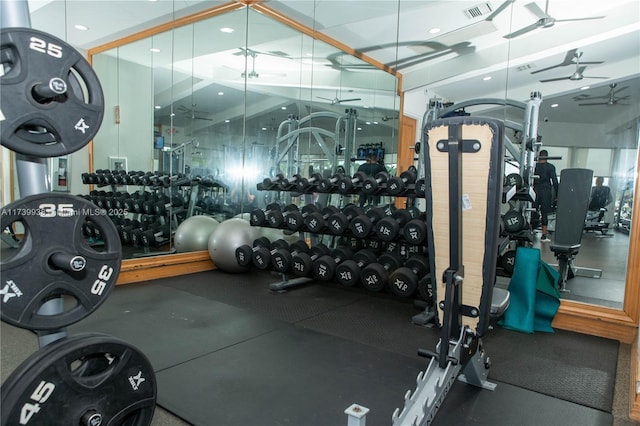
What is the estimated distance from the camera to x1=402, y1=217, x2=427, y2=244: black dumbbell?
2.80 metres

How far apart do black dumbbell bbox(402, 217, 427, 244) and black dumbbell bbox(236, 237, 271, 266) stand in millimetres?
1330

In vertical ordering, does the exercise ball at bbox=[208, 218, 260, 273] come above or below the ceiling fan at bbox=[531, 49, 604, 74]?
below

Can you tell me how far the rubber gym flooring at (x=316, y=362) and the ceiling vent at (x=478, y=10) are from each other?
8.63 ft

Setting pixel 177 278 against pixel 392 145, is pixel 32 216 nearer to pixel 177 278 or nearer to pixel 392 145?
pixel 177 278

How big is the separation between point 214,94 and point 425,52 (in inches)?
95.2

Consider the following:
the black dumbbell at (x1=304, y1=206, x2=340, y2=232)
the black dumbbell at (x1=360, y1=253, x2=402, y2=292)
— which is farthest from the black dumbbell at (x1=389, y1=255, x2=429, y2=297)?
the black dumbbell at (x1=304, y1=206, x2=340, y2=232)

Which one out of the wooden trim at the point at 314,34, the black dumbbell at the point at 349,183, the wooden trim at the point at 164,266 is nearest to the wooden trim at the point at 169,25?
the wooden trim at the point at 314,34

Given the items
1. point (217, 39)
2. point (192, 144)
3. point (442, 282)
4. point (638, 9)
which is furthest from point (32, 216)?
point (217, 39)

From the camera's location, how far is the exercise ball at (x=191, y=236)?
161 inches

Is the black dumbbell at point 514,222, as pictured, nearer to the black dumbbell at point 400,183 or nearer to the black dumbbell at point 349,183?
the black dumbbell at point 400,183

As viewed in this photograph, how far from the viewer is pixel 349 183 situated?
131 inches

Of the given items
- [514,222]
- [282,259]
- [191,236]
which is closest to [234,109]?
[191,236]

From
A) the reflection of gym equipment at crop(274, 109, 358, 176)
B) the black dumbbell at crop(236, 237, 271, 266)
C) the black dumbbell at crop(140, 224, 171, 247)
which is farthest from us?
the reflection of gym equipment at crop(274, 109, 358, 176)

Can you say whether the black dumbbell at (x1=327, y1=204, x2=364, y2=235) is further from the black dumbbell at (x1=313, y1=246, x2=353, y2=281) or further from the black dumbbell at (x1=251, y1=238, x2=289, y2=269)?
the black dumbbell at (x1=251, y1=238, x2=289, y2=269)
